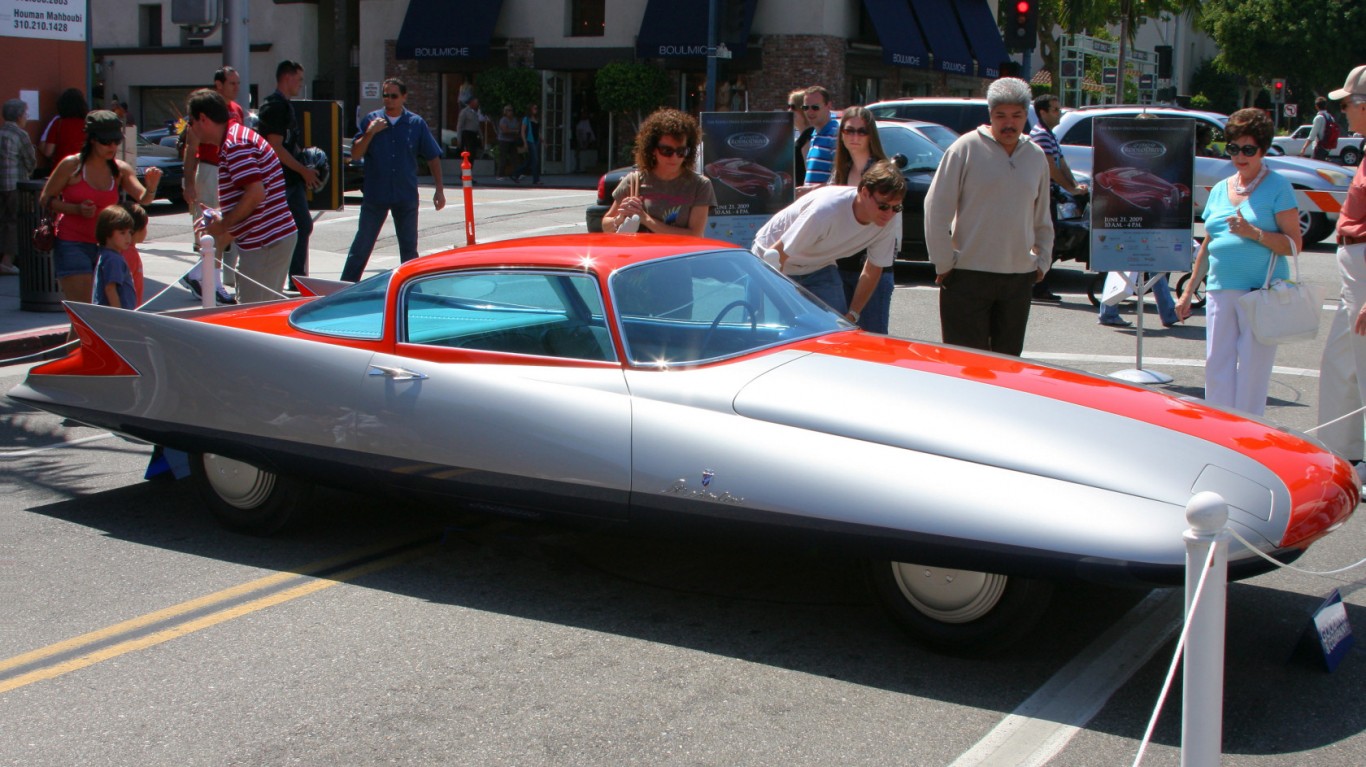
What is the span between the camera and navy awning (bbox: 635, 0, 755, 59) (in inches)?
1225

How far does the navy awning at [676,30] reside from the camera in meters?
31.1

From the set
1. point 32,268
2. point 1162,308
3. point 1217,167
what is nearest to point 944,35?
point 1217,167

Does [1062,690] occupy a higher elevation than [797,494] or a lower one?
lower

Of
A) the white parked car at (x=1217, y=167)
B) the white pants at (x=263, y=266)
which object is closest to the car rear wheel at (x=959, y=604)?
the white pants at (x=263, y=266)

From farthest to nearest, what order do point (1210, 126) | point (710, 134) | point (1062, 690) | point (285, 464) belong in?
point (1210, 126) < point (710, 134) < point (285, 464) < point (1062, 690)

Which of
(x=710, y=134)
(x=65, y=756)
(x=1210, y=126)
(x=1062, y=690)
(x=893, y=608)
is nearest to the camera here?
(x=65, y=756)

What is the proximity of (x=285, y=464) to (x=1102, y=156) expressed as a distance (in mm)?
6167

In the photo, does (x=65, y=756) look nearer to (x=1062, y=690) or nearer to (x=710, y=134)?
(x=1062, y=690)

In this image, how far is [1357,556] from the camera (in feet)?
18.1

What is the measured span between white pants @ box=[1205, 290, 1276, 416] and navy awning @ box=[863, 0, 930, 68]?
26.0 meters

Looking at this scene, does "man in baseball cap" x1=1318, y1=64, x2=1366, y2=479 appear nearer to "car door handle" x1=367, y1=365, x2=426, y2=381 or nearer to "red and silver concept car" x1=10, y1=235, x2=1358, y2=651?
"red and silver concept car" x1=10, y1=235, x2=1358, y2=651

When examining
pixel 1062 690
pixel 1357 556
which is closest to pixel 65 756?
pixel 1062 690

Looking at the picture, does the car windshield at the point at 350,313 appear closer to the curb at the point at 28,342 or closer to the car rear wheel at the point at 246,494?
the car rear wheel at the point at 246,494

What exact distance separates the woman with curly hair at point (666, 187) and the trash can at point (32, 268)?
627 centimetres
